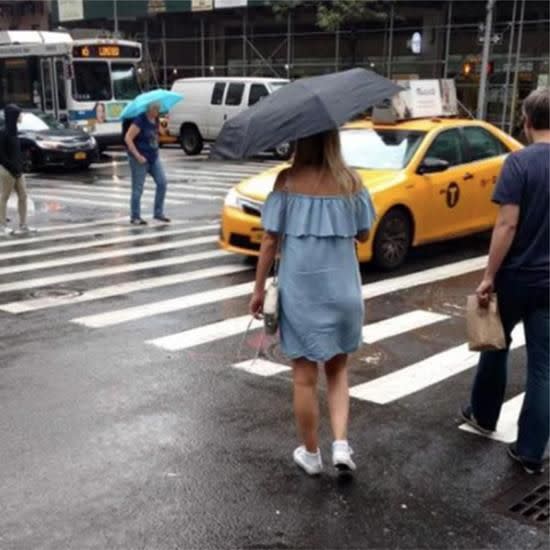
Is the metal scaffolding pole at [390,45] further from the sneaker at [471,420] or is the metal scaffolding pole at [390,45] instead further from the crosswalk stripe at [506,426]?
the sneaker at [471,420]

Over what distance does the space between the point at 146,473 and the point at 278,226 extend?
1.46 m

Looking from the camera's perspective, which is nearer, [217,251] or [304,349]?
[304,349]

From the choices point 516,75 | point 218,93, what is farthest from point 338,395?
point 516,75

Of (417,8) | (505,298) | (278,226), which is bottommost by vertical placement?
(505,298)

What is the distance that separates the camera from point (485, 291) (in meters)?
4.34

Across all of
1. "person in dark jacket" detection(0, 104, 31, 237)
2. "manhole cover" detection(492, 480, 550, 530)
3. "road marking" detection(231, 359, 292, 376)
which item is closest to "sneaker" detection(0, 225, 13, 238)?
"person in dark jacket" detection(0, 104, 31, 237)

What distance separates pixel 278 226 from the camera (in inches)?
162

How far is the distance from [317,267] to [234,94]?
22.7 meters

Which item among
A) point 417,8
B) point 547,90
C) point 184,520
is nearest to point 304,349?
point 184,520

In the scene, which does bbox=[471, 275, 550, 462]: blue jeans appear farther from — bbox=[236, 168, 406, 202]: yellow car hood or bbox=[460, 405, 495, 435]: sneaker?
bbox=[236, 168, 406, 202]: yellow car hood

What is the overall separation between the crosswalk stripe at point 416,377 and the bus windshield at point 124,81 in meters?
20.3

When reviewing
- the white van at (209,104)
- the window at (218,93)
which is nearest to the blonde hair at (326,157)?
the white van at (209,104)

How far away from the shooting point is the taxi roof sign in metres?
10.3

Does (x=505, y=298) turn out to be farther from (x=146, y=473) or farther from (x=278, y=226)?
(x=146, y=473)
